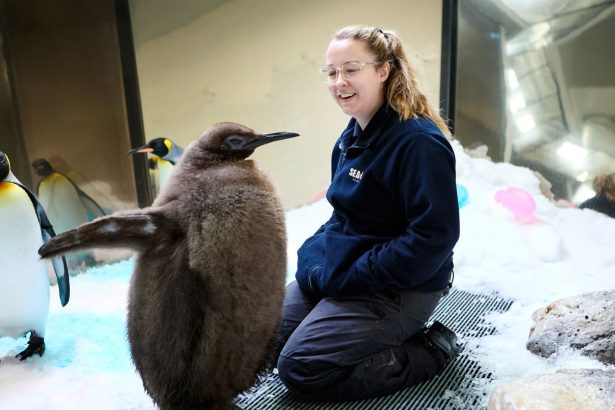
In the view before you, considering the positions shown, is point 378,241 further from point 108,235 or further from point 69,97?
point 69,97

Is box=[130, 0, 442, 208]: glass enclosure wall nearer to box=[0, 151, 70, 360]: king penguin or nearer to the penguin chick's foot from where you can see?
box=[0, 151, 70, 360]: king penguin

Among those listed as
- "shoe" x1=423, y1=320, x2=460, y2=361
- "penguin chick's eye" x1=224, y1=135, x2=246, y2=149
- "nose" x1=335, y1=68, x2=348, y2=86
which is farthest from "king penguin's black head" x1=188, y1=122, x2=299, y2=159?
"shoe" x1=423, y1=320, x2=460, y2=361

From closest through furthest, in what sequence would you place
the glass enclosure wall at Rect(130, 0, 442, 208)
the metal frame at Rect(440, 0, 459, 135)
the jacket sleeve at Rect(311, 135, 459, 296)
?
the jacket sleeve at Rect(311, 135, 459, 296) < the glass enclosure wall at Rect(130, 0, 442, 208) < the metal frame at Rect(440, 0, 459, 135)

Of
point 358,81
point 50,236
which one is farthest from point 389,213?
point 50,236

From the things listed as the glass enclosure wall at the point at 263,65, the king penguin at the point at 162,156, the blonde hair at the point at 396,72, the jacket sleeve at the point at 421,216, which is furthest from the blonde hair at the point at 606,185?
the king penguin at the point at 162,156

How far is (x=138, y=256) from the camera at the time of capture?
3.56ft

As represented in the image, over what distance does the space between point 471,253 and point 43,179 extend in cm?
216

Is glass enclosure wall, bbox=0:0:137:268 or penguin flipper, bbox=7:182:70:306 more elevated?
glass enclosure wall, bbox=0:0:137:268

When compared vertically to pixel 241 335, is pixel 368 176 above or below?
above

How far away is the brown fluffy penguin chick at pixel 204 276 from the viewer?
1.02 meters

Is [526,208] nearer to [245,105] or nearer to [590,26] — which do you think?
[590,26]

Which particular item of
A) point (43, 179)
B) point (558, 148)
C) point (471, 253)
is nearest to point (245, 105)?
point (43, 179)

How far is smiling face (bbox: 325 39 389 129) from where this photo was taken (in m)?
1.38

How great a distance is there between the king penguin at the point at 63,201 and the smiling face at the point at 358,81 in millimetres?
1752
